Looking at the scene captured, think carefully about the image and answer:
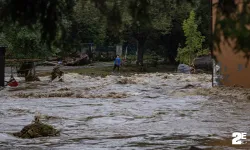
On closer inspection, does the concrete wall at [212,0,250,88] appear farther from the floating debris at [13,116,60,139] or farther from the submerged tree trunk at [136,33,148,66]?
the submerged tree trunk at [136,33,148,66]

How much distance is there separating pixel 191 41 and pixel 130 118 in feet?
113

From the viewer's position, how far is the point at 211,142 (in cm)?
1155

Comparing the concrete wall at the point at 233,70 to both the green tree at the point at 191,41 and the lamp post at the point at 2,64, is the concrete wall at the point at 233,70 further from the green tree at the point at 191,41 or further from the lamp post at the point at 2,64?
the green tree at the point at 191,41

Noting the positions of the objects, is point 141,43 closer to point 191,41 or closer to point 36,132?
point 191,41

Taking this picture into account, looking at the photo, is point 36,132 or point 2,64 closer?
point 36,132

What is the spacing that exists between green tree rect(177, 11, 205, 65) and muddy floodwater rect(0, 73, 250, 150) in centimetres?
2168

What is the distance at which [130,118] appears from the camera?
661 inches

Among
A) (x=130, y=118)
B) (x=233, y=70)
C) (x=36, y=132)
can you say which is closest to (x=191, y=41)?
(x=233, y=70)

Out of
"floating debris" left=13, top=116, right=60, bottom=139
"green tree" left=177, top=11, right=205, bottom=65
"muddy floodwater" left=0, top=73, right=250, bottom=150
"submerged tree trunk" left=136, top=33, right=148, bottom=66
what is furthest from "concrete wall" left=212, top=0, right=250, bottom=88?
"submerged tree trunk" left=136, top=33, right=148, bottom=66

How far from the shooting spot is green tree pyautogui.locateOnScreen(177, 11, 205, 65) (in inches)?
1973

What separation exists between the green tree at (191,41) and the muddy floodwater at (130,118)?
71.1ft

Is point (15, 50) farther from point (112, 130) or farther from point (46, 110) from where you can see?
point (112, 130)

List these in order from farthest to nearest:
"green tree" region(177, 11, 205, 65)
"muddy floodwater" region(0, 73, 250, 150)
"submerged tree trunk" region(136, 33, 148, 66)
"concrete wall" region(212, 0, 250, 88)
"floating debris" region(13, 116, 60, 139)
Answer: "submerged tree trunk" region(136, 33, 148, 66), "green tree" region(177, 11, 205, 65), "concrete wall" region(212, 0, 250, 88), "floating debris" region(13, 116, 60, 139), "muddy floodwater" region(0, 73, 250, 150)

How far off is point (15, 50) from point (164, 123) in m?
22.1
